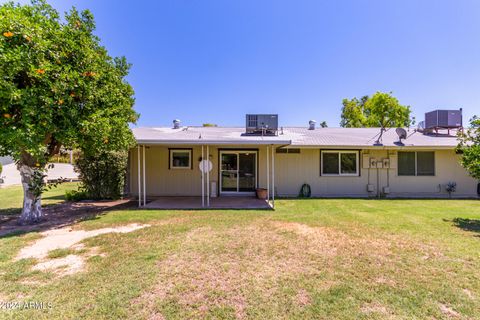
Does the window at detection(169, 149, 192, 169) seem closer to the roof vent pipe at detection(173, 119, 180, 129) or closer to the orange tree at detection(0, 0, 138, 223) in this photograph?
the roof vent pipe at detection(173, 119, 180, 129)

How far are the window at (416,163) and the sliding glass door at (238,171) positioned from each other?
727 cm

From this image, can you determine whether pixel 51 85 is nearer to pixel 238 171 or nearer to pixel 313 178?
pixel 238 171

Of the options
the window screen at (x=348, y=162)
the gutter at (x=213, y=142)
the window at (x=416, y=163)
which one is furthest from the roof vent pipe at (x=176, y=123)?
the window at (x=416, y=163)

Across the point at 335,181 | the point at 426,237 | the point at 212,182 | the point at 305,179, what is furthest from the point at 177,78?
Result: the point at 426,237

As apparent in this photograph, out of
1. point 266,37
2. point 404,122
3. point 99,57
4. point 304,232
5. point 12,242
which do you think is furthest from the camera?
point 404,122

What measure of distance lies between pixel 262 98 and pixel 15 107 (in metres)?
15.5

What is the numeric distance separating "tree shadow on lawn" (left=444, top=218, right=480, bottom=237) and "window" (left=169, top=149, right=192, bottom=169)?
9.93 meters

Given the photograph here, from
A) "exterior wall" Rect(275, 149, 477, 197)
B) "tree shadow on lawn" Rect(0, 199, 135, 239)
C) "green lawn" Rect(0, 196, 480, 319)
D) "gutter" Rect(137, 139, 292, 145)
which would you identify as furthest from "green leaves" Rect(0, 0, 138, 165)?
"exterior wall" Rect(275, 149, 477, 197)

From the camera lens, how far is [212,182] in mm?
11438

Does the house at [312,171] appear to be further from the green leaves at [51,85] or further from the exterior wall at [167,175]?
the green leaves at [51,85]

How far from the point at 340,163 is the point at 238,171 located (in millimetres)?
5038

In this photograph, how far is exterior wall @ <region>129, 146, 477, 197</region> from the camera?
38.1 feet

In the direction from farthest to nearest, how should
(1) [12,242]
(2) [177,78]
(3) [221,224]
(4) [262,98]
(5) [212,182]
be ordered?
(4) [262,98]
(2) [177,78]
(5) [212,182]
(3) [221,224]
(1) [12,242]

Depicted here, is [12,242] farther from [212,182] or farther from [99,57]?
[212,182]
